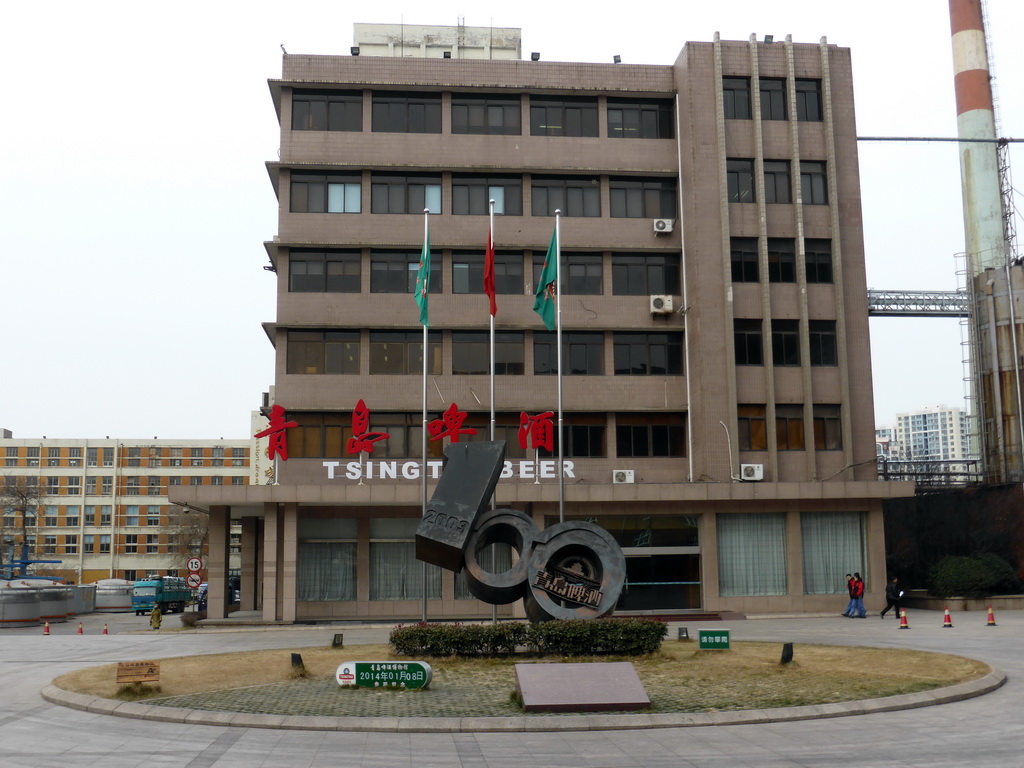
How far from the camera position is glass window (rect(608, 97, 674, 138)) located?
50.5 metres

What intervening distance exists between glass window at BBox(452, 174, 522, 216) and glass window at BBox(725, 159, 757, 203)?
9621 millimetres

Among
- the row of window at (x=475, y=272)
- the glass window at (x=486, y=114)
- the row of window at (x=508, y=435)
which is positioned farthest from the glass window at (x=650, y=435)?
the glass window at (x=486, y=114)

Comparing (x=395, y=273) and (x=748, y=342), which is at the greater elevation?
(x=395, y=273)

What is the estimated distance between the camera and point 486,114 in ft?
165

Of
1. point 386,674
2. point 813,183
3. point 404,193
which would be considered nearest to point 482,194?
point 404,193

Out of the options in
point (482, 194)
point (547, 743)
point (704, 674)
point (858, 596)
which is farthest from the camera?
point (482, 194)

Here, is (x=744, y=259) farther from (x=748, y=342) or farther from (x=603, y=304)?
(x=603, y=304)

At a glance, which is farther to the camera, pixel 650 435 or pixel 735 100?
pixel 735 100

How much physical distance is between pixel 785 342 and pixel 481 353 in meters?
13.7

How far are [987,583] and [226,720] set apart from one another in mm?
35540

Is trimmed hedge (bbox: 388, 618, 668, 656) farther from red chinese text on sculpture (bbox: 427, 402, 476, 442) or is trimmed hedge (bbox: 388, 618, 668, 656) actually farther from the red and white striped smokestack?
the red and white striped smokestack

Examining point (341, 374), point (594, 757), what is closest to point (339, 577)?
point (341, 374)

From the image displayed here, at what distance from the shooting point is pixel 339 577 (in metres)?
46.2

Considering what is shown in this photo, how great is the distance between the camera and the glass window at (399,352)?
158 feet
